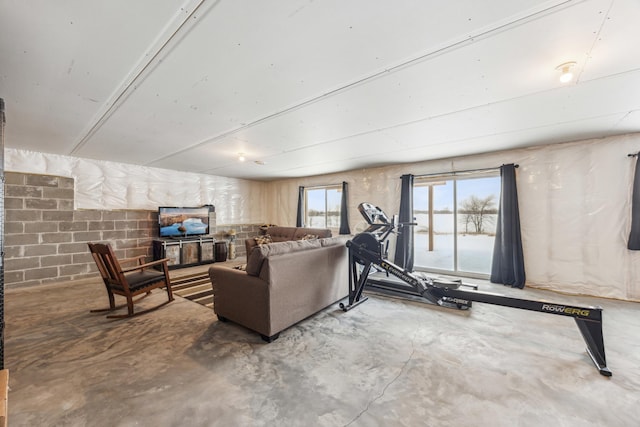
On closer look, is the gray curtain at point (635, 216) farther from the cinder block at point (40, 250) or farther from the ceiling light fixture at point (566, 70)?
the cinder block at point (40, 250)

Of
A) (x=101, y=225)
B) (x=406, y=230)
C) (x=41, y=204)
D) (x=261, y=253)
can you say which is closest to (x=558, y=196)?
(x=406, y=230)

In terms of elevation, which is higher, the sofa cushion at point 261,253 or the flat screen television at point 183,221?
the flat screen television at point 183,221

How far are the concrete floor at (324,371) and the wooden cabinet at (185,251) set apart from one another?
2310mm

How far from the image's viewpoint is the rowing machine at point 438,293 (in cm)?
207

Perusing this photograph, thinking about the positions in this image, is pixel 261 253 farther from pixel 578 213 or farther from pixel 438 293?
pixel 578 213

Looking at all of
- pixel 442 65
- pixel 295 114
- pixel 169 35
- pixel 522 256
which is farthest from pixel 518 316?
pixel 169 35

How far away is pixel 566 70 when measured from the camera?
1836mm

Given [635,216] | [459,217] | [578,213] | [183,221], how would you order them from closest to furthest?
[635,216] → [578,213] → [459,217] → [183,221]

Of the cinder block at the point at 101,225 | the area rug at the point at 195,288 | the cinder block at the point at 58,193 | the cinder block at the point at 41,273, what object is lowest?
the area rug at the point at 195,288

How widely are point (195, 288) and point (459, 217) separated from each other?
15.9 ft

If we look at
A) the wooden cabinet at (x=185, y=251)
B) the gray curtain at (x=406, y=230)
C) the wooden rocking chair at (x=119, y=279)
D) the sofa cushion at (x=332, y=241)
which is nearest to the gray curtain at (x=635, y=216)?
the gray curtain at (x=406, y=230)

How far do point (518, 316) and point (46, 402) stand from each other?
4.42m

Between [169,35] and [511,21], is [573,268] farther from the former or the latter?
[169,35]

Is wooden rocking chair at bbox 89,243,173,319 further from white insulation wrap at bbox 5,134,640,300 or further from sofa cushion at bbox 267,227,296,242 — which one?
sofa cushion at bbox 267,227,296,242
